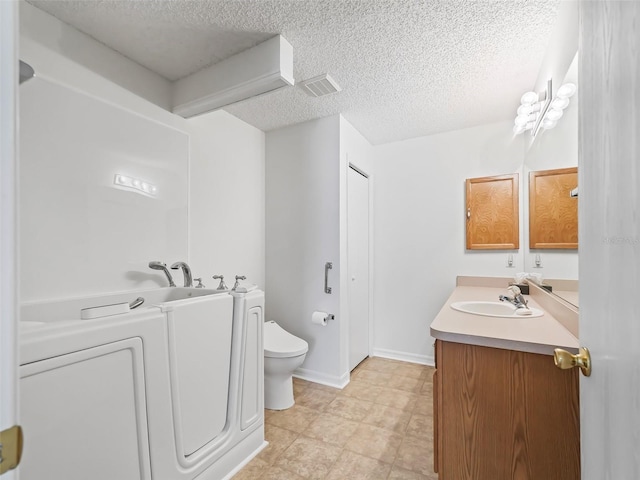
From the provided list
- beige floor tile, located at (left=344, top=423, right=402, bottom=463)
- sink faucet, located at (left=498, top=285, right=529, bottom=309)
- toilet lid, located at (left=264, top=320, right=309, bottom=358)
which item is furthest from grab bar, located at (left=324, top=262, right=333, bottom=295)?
sink faucet, located at (left=498, top=285, right=529, bottom=309)

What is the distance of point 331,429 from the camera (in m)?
2.03

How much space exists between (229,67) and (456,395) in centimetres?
218

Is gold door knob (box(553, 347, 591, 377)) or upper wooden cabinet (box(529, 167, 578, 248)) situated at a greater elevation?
upper wooden cabinet (box(529, 167, 578, 248))

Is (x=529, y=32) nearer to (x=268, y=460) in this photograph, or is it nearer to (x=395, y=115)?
(x=395, y=115)

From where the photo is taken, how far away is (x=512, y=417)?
116 centimetres

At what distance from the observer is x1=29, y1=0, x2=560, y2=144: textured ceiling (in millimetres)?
1530

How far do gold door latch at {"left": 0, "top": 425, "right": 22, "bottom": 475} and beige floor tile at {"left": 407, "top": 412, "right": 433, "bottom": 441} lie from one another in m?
2.10

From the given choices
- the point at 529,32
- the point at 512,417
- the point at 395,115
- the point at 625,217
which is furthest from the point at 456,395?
the point at 395,115

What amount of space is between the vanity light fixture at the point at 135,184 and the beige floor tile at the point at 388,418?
2140mm

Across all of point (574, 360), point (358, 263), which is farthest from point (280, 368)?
point (574, 360)

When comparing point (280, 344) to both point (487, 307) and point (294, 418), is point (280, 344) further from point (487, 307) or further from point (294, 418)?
point (487, 307)

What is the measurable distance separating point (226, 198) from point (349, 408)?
195 centimetres

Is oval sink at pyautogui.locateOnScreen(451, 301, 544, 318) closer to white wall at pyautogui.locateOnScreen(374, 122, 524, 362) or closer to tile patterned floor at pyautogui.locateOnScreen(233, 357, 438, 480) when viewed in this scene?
tile patterned floor at pyautogui.locateOnScreen(233, 357, 438, 480)

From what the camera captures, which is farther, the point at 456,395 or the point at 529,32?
the point at 529,32
